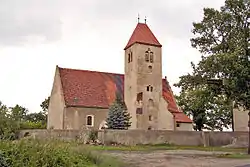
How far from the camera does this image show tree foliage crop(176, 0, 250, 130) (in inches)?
1020

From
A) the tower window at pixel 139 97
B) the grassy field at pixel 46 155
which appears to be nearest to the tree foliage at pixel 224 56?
the grassy field at pixel 46 155

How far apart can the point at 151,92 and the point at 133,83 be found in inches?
112

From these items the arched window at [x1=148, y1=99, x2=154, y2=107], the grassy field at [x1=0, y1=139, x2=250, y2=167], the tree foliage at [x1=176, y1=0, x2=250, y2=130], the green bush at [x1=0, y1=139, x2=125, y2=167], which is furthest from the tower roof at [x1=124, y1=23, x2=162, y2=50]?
the green bush at [x1=0, y1=139, x2=125, y2=167]

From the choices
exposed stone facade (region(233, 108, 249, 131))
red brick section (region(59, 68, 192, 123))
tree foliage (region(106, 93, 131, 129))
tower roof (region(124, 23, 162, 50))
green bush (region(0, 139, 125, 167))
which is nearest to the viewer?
green bush (region(0, 139, 125, 167))

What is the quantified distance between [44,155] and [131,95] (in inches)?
1618

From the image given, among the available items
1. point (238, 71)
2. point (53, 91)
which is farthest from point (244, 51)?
point (53, 91)

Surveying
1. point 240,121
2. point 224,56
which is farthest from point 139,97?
point 224,56

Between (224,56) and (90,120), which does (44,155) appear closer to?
(224,56)

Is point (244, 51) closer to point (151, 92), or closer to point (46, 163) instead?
point (46, 163)

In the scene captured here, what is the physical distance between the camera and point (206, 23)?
94.4 feet

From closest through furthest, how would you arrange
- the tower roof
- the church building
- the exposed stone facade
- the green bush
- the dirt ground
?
the green bush
the dirt ground
the exposed stone facade
the church building
the tower roof

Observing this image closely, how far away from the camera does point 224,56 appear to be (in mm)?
25766

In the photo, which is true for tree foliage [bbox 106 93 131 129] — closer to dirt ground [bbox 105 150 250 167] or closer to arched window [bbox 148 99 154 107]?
arched window [bbox 148 99 154 107]

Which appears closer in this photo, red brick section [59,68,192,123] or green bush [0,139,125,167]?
green bush [0,139,125,167]
